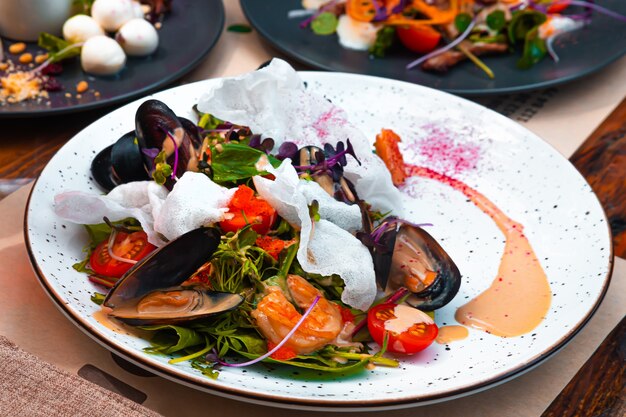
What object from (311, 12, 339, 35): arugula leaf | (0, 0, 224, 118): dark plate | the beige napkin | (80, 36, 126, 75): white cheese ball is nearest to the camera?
the beige napkin

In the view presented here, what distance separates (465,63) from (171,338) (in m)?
1.61

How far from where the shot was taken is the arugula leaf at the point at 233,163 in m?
1.77

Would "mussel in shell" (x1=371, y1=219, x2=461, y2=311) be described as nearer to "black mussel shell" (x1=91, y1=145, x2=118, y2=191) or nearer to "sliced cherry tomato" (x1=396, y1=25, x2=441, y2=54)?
"black mussel shell" (x1=91, y1=145, x2=118, y2=191)

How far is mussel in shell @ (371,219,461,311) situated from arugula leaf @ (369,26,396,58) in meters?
1.13

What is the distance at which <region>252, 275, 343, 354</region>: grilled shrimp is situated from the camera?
151cm

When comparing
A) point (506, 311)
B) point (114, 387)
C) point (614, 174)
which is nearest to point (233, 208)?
point (114, 387)

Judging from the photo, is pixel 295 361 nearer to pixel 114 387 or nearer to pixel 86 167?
pixel 114 387

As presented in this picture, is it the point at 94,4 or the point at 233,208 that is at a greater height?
the point at 233,208

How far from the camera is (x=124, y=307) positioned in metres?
1.51

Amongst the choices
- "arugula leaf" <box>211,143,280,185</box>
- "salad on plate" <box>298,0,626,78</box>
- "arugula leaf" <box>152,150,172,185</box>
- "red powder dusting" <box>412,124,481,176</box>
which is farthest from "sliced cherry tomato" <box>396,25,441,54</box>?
"arugula leaf" <box>152,150,172,185</box>

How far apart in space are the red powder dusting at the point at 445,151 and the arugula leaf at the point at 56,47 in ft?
3.78

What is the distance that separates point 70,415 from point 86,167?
29.7 inches

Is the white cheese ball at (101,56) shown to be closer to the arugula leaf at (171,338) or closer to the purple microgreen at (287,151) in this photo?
the purple microgreen at (287,151)

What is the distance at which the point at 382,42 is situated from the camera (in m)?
2.74
